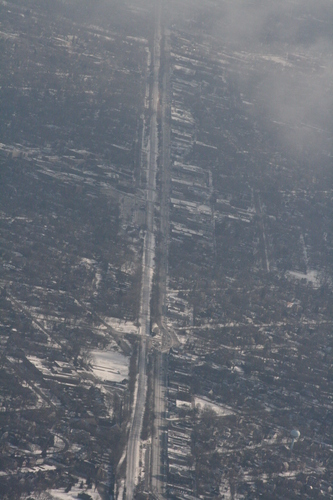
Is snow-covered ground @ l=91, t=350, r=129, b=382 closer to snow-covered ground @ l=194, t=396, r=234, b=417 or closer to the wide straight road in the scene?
the wide straight road

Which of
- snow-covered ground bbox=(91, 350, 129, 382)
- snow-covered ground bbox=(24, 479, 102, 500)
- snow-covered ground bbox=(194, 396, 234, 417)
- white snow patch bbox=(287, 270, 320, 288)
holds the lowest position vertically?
snow-covered ground bbox=(24, 479, 102, 500)

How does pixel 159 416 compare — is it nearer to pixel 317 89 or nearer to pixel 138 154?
pixel 138 154

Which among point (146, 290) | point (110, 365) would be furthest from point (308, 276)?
point (110, 365)

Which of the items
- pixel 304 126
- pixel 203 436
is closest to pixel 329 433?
pixel 203 436

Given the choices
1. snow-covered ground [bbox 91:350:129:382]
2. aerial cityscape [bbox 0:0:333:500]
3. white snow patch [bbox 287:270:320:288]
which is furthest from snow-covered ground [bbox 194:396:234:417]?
white snow patch [bbox 287:270:320:288]

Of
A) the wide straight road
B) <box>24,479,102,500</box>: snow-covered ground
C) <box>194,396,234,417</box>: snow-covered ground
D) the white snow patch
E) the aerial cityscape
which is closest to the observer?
<box>24,479,102,500</box>: snow-covered ground

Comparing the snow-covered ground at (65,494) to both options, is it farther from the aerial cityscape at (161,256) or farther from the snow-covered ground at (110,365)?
the snow-covered ground at (110,365)
